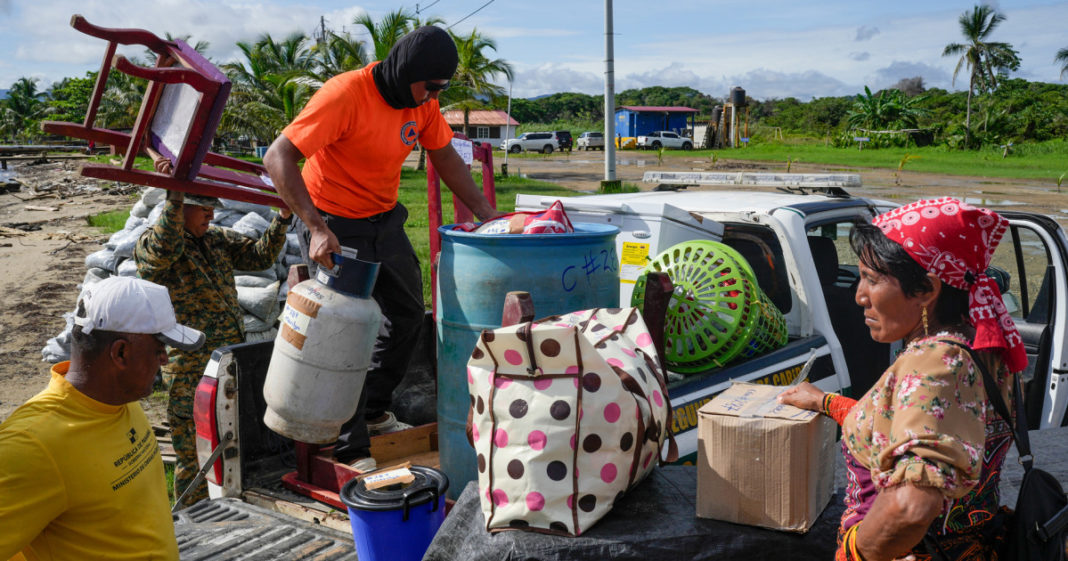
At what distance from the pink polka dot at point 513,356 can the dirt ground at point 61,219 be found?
5191 millimetres

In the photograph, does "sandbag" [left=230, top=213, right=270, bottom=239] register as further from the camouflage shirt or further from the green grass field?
the green grass field

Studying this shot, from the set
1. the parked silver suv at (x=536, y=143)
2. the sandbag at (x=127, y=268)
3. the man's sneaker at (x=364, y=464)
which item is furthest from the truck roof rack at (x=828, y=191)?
the parked silver suv at (x=536, y=143)

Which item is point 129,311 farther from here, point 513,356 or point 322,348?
point 513,356

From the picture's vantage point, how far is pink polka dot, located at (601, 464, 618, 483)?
237 cm

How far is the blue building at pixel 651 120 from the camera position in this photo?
6341 cm

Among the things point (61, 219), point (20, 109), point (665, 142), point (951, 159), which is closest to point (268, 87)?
point (61, 219)

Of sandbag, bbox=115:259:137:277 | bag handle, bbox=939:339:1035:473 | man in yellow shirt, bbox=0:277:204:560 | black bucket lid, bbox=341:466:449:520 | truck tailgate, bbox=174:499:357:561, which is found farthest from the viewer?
sandbag, bbox=115:259:137:277

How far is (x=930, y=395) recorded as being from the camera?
6.00 ft

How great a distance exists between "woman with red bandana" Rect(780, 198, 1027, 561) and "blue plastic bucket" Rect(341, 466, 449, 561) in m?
1.43

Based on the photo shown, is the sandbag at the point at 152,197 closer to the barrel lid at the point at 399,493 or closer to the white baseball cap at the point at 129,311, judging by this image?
the barrel lid at the point at 399,493

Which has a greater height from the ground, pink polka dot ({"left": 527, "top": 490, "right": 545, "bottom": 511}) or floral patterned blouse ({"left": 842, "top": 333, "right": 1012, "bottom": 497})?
floral patterned blouse ({"left": 842, "top": 333, "right": 1012, "bottom": 497})

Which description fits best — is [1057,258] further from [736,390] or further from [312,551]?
[312,551]

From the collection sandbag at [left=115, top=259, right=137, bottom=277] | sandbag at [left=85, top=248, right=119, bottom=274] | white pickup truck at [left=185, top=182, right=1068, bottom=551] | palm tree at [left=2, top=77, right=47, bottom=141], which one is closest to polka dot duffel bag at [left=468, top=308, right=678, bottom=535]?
white pickup truck at [left=185, top=182, right=1068, bottom=551]

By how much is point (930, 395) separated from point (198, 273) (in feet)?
13.2
